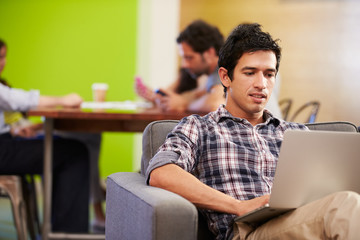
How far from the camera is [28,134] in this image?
3.37 metres

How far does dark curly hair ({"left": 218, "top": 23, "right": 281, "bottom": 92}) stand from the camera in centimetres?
180

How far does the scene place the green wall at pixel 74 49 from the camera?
212 inches

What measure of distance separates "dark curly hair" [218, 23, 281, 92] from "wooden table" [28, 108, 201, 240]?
38.9 inches

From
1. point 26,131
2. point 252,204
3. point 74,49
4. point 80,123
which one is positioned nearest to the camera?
A: point 252,204

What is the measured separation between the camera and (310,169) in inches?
55.5

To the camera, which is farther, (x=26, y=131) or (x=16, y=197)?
(x=26, y=131)

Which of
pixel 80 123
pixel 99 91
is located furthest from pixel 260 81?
pixel 99 91

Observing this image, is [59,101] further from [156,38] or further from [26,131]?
[156,38]

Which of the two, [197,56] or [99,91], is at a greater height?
[197,56]

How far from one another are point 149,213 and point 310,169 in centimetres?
41

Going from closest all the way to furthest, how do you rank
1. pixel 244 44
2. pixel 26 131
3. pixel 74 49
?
pixel 244 44 → pixel 26 131 → pixel 74 49

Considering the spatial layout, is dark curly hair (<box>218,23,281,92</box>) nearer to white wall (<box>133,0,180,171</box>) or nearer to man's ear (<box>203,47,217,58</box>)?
man's ear (<box>203,47,217,58</box>)

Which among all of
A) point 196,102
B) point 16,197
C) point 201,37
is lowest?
point 16,197

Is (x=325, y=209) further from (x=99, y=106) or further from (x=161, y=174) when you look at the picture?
(x=99, y=106)
